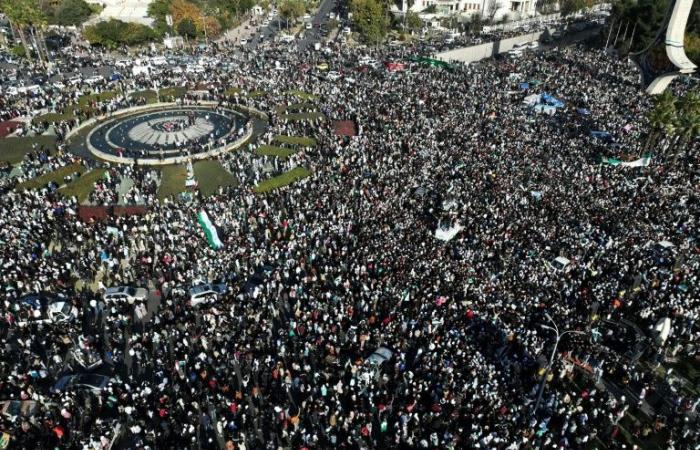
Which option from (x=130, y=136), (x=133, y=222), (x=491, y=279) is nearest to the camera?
(x=491, y=279)

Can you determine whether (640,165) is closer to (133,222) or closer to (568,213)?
(568,213)

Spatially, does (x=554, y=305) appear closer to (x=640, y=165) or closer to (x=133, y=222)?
(x=640, y=165)

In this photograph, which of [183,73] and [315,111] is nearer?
[315,111]

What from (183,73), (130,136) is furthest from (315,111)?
(183,73)

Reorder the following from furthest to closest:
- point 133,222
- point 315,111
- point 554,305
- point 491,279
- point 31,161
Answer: point 315,111, point 31,161, point 133,222, point 491,279, point 554,305

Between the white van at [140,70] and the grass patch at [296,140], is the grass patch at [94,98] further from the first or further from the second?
the grass patch at [296,140]

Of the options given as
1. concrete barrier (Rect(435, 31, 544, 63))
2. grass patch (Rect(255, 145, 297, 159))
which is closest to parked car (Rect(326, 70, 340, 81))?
concrete barrier (Rect(435, 31, 544, 63))
